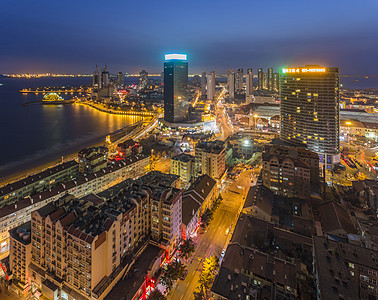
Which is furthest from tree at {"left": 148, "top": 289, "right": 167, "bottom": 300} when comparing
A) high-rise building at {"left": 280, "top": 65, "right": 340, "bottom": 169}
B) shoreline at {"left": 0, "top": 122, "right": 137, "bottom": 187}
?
high-rise building at {"left": 280, "top": 65, "right": 340, "bottom": 169}

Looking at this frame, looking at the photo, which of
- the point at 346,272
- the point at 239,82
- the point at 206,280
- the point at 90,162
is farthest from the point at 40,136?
the point at 239,82

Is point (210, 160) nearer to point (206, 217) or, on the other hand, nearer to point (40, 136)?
point (206, 217)

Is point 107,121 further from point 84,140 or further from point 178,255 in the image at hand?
point 178,255

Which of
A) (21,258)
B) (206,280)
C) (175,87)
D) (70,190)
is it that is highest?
(175,87)

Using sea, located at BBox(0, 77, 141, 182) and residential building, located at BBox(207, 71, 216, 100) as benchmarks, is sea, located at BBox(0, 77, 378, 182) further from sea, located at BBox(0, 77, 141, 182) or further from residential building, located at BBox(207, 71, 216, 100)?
residential building, located at BBox(207, 71, 216, 100)

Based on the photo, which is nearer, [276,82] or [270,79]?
[276,82]

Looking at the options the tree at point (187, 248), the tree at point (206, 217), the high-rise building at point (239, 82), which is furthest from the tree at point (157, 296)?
the high-rise building at point (239, 82)

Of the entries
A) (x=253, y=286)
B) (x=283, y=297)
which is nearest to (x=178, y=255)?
(x=253, y=286)
